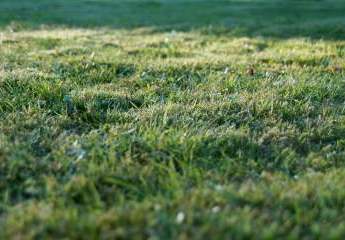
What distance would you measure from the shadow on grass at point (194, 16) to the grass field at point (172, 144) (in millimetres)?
3142

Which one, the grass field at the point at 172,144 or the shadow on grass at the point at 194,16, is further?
the shadow on grass at the point at 194,16

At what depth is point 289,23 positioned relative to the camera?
1262cm

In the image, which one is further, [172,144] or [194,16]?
[194,16]

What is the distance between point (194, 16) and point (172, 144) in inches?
446

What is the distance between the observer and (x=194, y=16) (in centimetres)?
1477

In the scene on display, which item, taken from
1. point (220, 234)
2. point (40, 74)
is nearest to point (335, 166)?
point (220, 234)

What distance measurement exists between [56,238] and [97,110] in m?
2.14

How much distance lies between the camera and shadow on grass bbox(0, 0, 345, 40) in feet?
37.6

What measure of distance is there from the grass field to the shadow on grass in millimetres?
3142

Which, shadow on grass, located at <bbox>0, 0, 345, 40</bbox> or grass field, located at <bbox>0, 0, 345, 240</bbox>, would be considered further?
shadow on grass, located at <bbox>0, 0, 345, 40</bbox>

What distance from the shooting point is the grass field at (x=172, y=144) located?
287cm

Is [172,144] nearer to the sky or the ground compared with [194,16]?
nearer to the sky

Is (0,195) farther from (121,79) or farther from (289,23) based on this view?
(289,23)

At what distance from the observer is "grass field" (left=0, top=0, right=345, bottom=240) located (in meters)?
2.87
